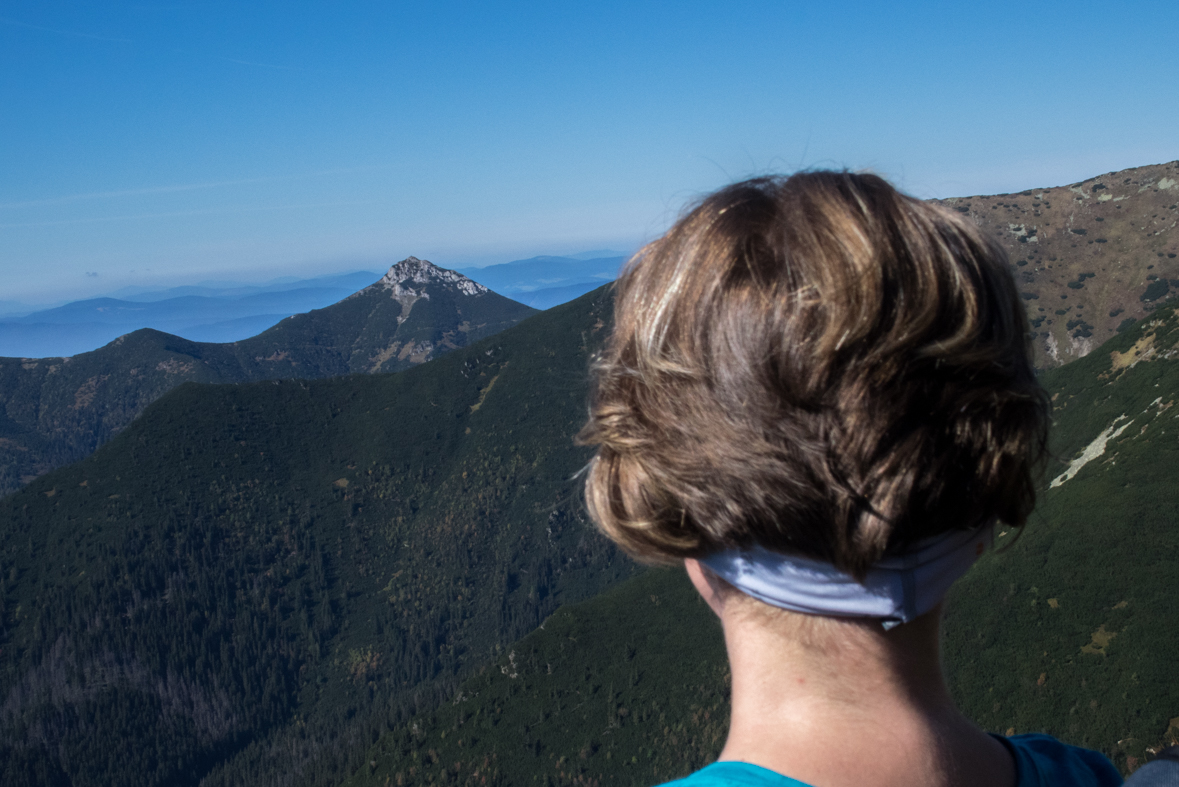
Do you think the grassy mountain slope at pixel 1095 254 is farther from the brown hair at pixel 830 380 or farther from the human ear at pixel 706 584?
the human ear at pixel 706 584

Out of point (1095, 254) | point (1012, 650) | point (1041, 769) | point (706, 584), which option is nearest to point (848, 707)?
point (706, 584)

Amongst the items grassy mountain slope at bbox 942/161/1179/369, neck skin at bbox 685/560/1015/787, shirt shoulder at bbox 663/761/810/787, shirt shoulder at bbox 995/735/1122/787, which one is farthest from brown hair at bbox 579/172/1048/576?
grassy mountain slope at bbox 942/161/1179/369

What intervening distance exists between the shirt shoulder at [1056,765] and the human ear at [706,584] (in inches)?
43.1

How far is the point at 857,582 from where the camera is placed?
2.43 m

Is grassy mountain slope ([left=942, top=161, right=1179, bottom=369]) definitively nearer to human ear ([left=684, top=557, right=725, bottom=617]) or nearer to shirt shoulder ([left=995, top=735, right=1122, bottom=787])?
shirt shoulder ([left=995, top=735, right=1122, bottom=787])

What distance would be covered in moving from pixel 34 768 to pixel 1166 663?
22192cm

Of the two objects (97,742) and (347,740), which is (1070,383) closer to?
(347,740)

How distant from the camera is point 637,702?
10981 centimetres

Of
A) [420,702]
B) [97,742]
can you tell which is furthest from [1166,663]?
[97,742]

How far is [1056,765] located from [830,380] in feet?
5.54

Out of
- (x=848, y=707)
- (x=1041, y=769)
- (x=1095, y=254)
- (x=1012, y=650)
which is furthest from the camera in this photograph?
(x=1095, y=254)

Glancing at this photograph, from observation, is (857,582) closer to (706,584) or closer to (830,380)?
(706,584)

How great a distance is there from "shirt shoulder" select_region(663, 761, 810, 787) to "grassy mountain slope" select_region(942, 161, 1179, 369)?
6916 inches

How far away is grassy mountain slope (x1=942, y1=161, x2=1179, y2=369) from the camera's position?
6570 inches
